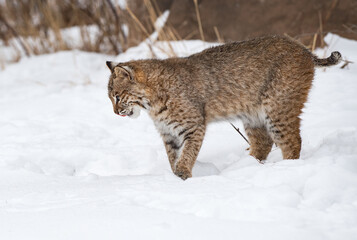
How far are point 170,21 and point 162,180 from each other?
4491 mm

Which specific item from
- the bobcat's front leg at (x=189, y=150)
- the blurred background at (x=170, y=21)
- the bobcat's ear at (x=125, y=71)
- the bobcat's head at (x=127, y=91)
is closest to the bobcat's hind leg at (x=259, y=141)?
the bobcat's front leg at (x=189, y=150)

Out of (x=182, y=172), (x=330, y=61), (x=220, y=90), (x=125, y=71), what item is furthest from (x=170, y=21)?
(x=182, y=172)

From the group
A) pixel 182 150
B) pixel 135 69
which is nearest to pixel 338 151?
pixel 182 150

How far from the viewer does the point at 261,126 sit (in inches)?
170

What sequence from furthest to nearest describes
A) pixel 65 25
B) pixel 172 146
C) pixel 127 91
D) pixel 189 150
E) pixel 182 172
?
pixel 65 25
pixel 172 146
pixel 127 91
pixel 189 150
pixel 182 172

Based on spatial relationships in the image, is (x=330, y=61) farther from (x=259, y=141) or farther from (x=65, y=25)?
(x=65, y=25)

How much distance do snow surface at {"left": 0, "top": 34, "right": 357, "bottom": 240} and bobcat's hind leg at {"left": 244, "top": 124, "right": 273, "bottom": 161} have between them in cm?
11

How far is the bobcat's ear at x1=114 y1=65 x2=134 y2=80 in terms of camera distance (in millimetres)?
3924

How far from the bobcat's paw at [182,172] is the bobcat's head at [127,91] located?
0.62 meters

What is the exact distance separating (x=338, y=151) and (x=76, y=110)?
359 centimetres

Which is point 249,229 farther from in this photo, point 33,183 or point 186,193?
point 33,183

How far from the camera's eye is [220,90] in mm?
4191

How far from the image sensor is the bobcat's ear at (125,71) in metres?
3.92

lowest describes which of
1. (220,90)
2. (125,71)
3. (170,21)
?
(170,21)
